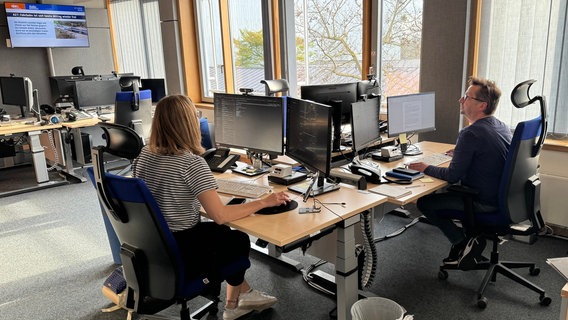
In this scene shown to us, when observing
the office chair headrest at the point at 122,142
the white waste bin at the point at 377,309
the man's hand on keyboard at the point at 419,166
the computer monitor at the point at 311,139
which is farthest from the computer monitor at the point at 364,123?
the office chair headrest at the point at 122,142

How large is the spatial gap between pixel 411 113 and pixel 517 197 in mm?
1169

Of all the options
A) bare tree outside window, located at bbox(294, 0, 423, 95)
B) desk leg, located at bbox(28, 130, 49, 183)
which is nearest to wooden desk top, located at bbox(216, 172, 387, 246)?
bare tree outside window, located at bbox(294, 0, 423, 95)

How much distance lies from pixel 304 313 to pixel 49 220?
9.60 ft

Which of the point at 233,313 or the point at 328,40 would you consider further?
the point at 328,40

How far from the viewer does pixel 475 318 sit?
2.38 meters

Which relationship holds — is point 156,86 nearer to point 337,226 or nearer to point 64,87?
point 64,87

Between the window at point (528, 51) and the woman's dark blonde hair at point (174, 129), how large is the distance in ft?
8.89

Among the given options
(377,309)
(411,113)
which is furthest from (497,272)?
(411,113)

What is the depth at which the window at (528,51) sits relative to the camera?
10.4ft

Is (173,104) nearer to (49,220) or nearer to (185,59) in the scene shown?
(49,220)

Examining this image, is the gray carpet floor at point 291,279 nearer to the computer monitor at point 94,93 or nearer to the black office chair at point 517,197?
the black office chair at point 517,197

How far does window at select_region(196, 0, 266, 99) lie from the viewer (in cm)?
574

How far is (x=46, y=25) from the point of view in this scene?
22.8 feet

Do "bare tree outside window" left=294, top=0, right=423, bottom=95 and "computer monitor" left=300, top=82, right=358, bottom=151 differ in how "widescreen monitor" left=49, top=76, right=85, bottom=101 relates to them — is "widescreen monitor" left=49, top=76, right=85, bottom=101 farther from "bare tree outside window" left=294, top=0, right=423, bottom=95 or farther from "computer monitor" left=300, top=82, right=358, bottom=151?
"computer monitor" left=300, top=82, right=358, bottom=151
